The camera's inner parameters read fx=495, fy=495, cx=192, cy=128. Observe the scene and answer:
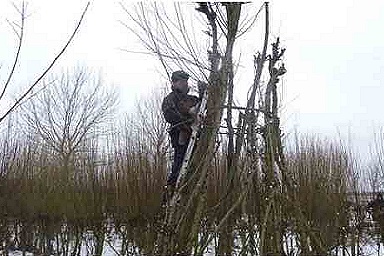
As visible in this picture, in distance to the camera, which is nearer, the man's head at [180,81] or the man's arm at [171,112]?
the man's head at [180,81]

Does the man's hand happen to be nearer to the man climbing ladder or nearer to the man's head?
the man climbing ladder

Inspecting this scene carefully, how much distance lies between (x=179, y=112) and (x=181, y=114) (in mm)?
33

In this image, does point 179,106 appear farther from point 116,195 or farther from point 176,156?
point 116,195

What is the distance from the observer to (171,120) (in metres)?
4.21

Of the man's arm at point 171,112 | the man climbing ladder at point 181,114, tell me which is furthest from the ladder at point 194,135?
the man's arm at point 171,112

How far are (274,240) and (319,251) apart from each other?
12.4 inches

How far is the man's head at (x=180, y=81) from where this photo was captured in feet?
12.4

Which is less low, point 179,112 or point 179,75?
point 179,75

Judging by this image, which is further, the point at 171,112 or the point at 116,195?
the point at 116,195

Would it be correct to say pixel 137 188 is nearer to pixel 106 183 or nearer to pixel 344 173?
pixel 106 183

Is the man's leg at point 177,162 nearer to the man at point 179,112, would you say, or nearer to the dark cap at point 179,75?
the man at point 179,112

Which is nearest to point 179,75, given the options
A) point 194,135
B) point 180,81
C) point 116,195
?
point 180,81

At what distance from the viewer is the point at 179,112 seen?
403 cm

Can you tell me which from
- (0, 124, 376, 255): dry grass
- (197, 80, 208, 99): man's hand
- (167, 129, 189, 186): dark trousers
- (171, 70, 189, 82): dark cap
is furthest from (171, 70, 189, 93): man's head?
(0, 124, 376, 255): dry grass
